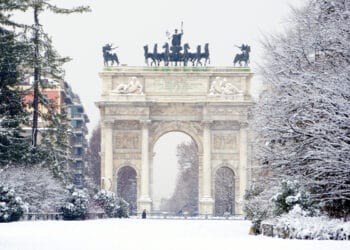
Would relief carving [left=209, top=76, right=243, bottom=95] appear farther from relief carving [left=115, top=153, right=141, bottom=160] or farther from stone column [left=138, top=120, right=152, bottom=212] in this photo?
relief carving [left=115, top=153, right=141, bottom=160]

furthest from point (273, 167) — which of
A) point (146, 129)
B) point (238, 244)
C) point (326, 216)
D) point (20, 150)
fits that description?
point (146, 129)

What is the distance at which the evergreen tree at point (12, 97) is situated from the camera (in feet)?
120

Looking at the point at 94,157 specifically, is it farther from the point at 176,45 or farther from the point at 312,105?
the point at 312,105

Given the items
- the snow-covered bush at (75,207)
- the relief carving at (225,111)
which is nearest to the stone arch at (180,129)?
the relief carving at (225,111)

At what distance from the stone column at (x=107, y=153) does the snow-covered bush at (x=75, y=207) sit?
22983mm

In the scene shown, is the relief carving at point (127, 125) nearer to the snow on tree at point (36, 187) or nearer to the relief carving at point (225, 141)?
the relief carving at point (225, 141)

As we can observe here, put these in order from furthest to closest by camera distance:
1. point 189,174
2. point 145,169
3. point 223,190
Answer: point 189,174, point 223,190, point 145,169

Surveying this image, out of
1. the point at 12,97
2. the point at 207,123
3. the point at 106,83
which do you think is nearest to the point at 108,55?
the point at 106,83

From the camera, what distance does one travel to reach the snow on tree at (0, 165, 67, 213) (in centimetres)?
3809

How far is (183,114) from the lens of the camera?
63.8 m

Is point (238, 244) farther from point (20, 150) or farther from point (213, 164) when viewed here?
point (213, 164)

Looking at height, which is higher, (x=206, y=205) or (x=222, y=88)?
(x=222, y=88)

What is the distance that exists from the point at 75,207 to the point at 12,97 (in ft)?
21.3

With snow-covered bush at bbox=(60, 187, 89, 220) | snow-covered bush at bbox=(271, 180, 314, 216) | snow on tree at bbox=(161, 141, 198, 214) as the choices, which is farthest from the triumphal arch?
snow-covered bush at bbox=(271, 180, 314, 216)
